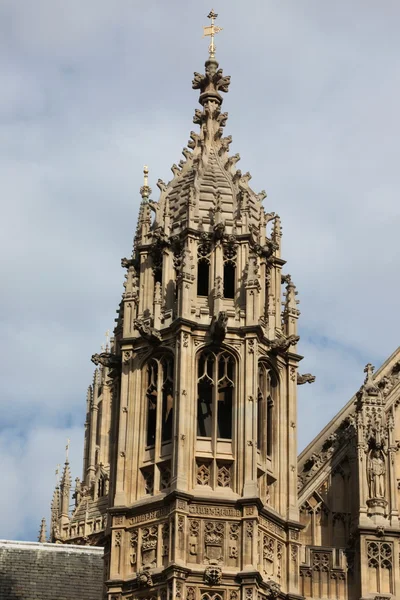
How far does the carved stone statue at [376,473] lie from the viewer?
1838 inches

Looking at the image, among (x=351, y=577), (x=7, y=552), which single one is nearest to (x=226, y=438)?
(x=351, y=577)

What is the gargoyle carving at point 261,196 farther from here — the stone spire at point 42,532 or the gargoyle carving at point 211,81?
the stone spire at point 42,532

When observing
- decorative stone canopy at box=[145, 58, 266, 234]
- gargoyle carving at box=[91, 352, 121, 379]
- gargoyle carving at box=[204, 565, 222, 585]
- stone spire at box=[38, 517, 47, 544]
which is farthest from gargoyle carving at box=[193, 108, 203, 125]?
stone spire at box=[38, 517, 47, 544]

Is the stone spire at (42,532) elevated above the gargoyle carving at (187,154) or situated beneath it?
situated beneath

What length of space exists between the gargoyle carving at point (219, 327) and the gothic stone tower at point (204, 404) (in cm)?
2

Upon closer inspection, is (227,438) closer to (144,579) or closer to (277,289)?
(144,579)

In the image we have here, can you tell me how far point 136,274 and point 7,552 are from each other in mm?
8287

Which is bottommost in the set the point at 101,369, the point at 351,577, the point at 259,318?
the point at 351,577

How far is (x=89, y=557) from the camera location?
167 feet

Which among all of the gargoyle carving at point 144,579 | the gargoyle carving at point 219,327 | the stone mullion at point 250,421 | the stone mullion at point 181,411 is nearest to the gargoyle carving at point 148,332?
the stone mullion at point 181,411

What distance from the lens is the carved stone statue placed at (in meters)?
46.7

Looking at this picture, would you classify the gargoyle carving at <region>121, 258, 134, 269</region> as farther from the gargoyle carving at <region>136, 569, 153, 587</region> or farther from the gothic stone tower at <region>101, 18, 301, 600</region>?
the gargoyle carving at <region>136, 569, 153, 587</region>

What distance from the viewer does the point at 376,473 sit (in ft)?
154

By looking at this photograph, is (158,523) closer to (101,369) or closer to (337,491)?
(337,491)
